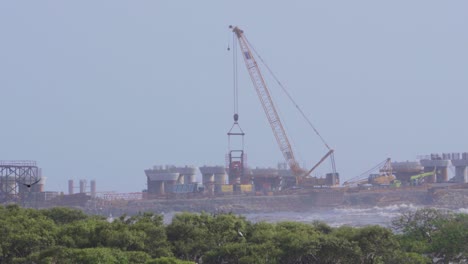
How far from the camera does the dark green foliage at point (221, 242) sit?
45.9 meters

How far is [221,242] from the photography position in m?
49.7

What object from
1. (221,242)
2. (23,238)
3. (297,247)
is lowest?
(297,247)

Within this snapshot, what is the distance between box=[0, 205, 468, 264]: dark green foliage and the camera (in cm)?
4588

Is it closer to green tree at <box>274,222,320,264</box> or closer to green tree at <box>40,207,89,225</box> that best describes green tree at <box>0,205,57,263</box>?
green tree at <box>40,207,89,225</box>

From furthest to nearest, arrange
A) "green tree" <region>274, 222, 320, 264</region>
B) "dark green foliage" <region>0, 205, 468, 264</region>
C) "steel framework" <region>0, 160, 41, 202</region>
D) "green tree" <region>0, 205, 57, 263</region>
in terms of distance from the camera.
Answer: "steel framework" <region>0, 160, 41, 202</region>
"green tree" <region>0, 205, 57, 263</region>
"green tree" <region>274, 222, 320, 264</region>
"dark green foliage" <region>0, 205, 468, 264</region>

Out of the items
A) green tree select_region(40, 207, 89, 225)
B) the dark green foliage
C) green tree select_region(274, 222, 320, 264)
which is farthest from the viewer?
green tree select_region(40, 207, 89, 225)

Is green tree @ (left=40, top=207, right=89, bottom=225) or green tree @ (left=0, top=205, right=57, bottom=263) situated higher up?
green tree @ (left=40, top=207, right=89, bottom=225)

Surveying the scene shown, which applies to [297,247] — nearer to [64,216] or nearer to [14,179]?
[64,216]

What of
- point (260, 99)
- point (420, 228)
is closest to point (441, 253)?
point (420, 228)

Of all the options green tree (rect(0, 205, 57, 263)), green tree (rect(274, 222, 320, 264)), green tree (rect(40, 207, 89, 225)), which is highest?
green tree (rect(40, 207, 89, 225))

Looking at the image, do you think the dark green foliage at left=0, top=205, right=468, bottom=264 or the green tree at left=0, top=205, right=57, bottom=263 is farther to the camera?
the green tree at left=0, top=205, right=57, bottom=263

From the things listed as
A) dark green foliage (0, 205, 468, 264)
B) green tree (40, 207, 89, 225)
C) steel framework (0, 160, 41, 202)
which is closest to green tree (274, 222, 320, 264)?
dark green foliage (0, 205, 468, 264)

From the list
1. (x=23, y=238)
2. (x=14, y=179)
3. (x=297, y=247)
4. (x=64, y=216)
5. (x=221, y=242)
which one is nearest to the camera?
(x=297, y=247)

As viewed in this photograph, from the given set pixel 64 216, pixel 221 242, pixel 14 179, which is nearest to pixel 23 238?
pixel 221 242
